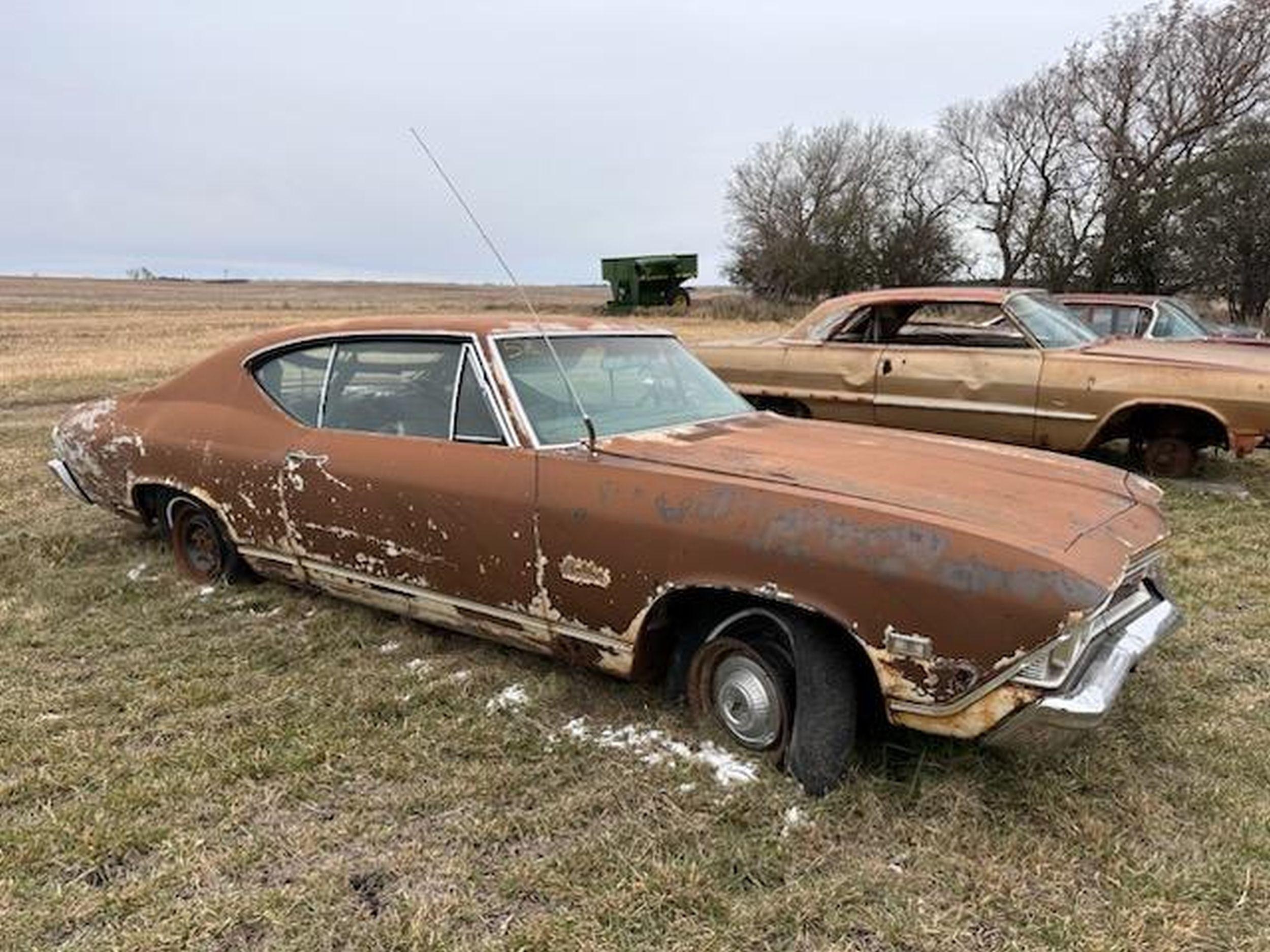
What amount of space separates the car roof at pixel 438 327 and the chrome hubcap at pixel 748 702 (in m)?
1.59

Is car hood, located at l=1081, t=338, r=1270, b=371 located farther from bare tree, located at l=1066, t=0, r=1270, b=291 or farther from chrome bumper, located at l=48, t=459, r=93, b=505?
bare tree, located at l=1066, t=0, r=1270, b=291

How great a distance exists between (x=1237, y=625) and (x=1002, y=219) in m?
39.9

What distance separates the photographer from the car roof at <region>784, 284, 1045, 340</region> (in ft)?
23.3

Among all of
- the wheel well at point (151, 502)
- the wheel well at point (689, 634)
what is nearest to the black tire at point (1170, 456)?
the wheel well at point (689, 634)

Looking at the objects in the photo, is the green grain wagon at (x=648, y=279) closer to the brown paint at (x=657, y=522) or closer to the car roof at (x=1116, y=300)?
the car roof at (x=1116, y=300)

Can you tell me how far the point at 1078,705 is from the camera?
244 cm

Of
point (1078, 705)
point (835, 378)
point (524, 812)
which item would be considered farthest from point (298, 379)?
point (835, 378)

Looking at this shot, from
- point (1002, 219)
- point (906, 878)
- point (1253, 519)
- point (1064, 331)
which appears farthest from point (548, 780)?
point (1002, 219)

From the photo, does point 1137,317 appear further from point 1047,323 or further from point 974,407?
point 974,407

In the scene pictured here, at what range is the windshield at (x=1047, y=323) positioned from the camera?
7113 mm

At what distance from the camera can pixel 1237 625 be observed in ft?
13.8

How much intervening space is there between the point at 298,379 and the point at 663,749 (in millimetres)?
2355

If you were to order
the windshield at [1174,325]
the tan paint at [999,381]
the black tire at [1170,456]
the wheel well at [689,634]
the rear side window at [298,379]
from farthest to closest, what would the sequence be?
the windshield at [1174,325] → the black tire at [1170,456] → the tan paint at [999,381] → the rear side window at [298,379] → the wheel well at [689,634]

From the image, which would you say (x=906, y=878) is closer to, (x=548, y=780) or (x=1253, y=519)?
(x=548, y=780)
